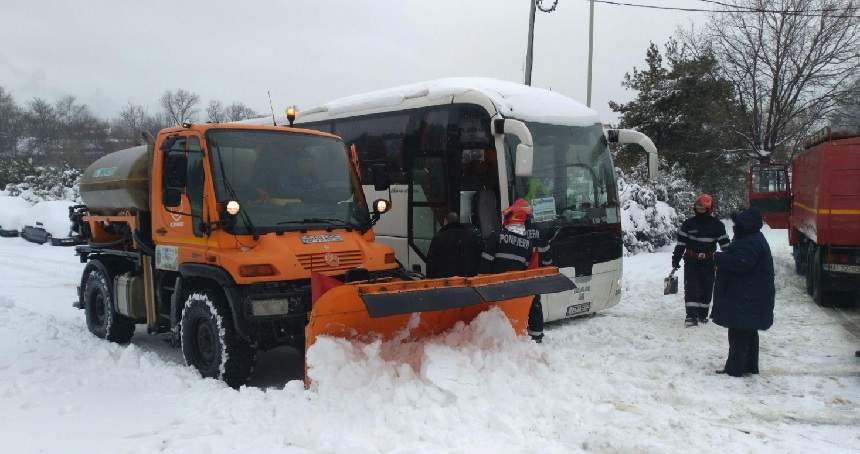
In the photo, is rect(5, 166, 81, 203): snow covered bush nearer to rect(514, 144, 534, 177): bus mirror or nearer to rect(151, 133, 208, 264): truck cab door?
rect(151, 133, 208, 264): truck cab door

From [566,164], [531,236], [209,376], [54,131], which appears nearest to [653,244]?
[566,164]

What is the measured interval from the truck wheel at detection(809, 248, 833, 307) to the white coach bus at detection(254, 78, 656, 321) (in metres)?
3.39

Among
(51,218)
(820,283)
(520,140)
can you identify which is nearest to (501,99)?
(520,140)

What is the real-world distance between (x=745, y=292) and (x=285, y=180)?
4568 millimetres

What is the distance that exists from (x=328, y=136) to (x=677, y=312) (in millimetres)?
6163

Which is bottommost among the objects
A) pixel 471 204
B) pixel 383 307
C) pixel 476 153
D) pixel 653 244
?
pixel 653 244

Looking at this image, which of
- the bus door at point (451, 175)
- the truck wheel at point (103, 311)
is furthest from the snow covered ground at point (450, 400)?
the bus door at point (451, 175)

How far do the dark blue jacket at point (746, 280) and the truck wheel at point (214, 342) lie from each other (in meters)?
4.53

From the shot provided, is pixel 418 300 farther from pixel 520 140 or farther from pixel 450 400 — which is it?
pixel 520 140

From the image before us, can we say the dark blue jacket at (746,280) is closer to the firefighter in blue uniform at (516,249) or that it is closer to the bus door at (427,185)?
the firefighter in blue uniform at (516,249)

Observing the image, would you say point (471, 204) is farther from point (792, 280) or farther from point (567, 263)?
point (792, 280)

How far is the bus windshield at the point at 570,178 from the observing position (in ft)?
27.6

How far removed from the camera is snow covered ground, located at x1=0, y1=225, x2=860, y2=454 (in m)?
4.61

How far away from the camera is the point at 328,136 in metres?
7.05
